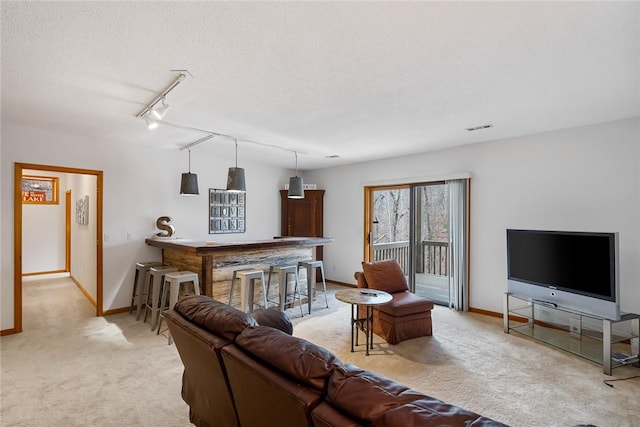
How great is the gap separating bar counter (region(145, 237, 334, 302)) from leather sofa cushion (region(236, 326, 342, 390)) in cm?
258

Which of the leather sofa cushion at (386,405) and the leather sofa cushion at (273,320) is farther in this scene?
the leather sofa cushion at (273,320)

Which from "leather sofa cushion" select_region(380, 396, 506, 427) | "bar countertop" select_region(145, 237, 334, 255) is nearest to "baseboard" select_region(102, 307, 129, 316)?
"bar countertop" select_region(145, 237, 334, 255)

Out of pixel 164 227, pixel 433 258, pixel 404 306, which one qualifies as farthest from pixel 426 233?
pixel 164 227

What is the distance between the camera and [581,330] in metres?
3.56

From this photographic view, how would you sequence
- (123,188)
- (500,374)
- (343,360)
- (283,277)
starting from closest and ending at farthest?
(500,374), (343,360), (283,277), (123,188)

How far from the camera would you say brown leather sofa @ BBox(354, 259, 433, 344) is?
3590 mm

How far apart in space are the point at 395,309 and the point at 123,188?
4.13m

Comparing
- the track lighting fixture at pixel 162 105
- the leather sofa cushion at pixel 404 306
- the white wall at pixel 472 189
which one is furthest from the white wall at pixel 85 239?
the leather sofa cushion at pixel 404 306

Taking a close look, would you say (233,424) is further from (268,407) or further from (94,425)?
(94,425)

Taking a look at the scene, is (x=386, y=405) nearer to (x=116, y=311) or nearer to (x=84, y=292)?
(x=116, y=311)

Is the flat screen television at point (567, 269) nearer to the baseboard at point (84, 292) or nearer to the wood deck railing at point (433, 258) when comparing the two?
the wood deck railing at point (433, 258)

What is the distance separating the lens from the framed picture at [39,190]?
7316 millimetres

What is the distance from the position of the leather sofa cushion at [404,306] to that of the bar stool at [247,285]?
5.03ft

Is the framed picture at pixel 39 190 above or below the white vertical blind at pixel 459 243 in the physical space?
above
